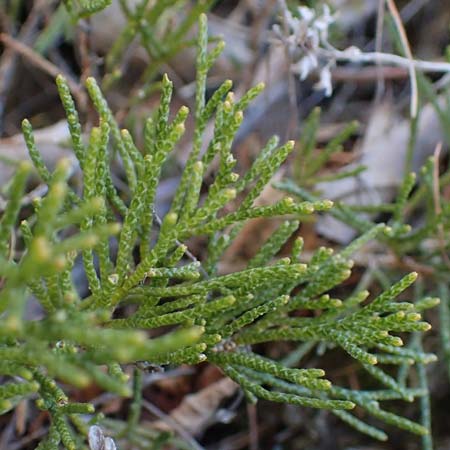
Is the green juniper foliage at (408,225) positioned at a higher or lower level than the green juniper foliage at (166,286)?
higher

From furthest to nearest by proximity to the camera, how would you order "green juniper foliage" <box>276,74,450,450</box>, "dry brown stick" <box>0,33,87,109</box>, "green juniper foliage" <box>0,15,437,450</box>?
"dry brown stick" <box>0,33,87,109</box>, "green juniper foliage" <box>276,74,450,450</box>, "green juniper foliage" <box>0,15,437,450</box>

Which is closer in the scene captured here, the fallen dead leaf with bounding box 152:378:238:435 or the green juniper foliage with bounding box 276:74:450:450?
the green juniper foliage with bounding box 276:74:450:450

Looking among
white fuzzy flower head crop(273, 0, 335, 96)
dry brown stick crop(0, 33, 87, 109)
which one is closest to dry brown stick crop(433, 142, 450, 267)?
white fuzzy flower head crop(273, 0, 335, 96)

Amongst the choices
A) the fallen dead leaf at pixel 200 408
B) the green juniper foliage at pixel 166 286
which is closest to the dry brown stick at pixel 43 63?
the green juniper foliage at pixel 166 286

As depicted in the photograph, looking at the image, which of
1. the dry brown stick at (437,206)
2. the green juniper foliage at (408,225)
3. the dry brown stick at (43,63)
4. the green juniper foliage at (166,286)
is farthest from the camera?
the dry brown stick at (43,63)

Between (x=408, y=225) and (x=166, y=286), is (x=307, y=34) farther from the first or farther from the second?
(x=166, y=286)

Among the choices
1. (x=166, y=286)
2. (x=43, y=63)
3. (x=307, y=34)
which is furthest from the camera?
(x=43, y=63)

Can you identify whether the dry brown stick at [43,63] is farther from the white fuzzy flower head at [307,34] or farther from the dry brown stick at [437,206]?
the dry brown stick at [437,206]

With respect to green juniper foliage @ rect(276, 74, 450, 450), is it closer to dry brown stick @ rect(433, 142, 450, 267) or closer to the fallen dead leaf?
dry brown stick @ rect(433, 142, 450, 267)

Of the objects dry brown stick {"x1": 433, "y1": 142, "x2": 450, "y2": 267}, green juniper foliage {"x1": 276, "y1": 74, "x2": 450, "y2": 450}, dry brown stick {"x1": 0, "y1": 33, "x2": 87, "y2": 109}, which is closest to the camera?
green juniper foliage {"x1": 276, "y1": 74, "x2": 450, "y2": 450}

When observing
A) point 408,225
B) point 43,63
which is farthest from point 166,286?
point 43,63

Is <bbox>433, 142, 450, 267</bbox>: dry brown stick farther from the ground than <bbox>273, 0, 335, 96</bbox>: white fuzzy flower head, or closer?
closer

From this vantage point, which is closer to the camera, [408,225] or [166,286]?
[166,286]

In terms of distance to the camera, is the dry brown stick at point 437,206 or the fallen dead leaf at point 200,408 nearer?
the dry brown stick at point 437,206
